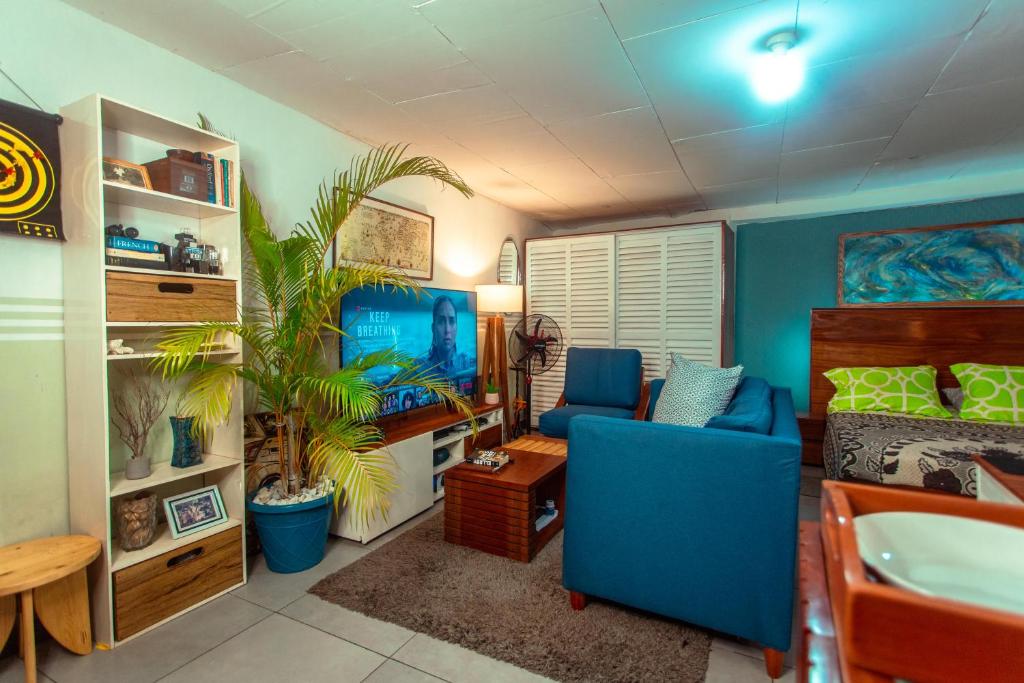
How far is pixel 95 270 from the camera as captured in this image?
1.80 metres

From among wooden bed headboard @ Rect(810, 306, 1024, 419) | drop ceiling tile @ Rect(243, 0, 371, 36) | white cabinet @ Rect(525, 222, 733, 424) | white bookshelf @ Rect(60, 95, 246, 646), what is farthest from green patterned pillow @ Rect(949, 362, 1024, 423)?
white bookshelf @ Rect(60, 95, 246, 646)

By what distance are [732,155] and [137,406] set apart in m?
3.72

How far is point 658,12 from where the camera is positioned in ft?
6.13

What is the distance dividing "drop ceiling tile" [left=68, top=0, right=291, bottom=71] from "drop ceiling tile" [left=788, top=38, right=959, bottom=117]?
2.46m

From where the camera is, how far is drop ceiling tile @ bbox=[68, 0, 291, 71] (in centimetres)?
191

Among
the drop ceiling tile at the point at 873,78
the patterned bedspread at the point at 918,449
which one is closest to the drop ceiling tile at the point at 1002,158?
the drop ceiling tile at the point at 873,78

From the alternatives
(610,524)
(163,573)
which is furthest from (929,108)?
(163,573)

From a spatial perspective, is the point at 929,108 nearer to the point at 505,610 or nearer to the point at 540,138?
the point at 540,138

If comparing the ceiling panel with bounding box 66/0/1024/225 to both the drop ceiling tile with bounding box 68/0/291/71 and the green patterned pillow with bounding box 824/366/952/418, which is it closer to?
the drop ceiling tile with bounding box 68/0/291/71

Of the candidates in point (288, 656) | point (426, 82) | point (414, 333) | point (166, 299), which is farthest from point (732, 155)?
point (288, 656)

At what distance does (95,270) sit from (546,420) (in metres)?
2.78

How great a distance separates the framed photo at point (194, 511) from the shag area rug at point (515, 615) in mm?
545

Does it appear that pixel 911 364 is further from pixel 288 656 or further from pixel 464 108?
pixel 288 656

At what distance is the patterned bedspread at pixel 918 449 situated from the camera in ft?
8.55
